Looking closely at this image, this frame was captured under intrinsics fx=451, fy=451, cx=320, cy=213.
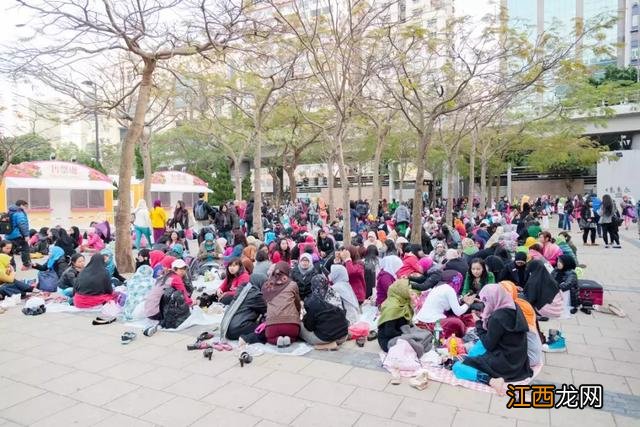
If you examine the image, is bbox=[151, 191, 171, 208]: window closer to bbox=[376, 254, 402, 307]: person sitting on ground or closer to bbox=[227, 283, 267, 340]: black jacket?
bbox=[376, 254, 402, 307]: person sitting on ground

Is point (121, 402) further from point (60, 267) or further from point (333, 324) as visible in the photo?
point (60, 267)

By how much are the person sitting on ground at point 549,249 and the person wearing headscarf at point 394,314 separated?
4.08 m

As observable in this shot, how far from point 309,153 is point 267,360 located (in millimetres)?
26995

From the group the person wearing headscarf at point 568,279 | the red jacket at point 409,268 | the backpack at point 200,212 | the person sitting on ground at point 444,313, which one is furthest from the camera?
A: the backpack at point 200,212

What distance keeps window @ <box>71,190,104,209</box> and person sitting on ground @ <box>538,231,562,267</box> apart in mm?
19992

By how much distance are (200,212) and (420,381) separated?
10545mm

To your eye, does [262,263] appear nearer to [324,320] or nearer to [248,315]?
[248,315]

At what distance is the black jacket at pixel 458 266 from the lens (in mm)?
6793

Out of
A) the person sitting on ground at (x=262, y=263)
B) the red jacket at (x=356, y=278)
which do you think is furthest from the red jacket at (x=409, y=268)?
the person sitting on ground at (x=262, y=263)

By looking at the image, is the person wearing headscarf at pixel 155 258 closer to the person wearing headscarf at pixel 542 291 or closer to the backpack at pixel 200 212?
the backpack at pixel 200 212

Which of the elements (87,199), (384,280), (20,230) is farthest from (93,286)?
(87,199)

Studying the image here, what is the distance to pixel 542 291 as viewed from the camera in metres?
6.09

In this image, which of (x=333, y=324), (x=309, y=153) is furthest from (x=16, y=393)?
(x=309, y=153)

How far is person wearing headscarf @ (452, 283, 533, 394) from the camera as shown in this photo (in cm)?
408
